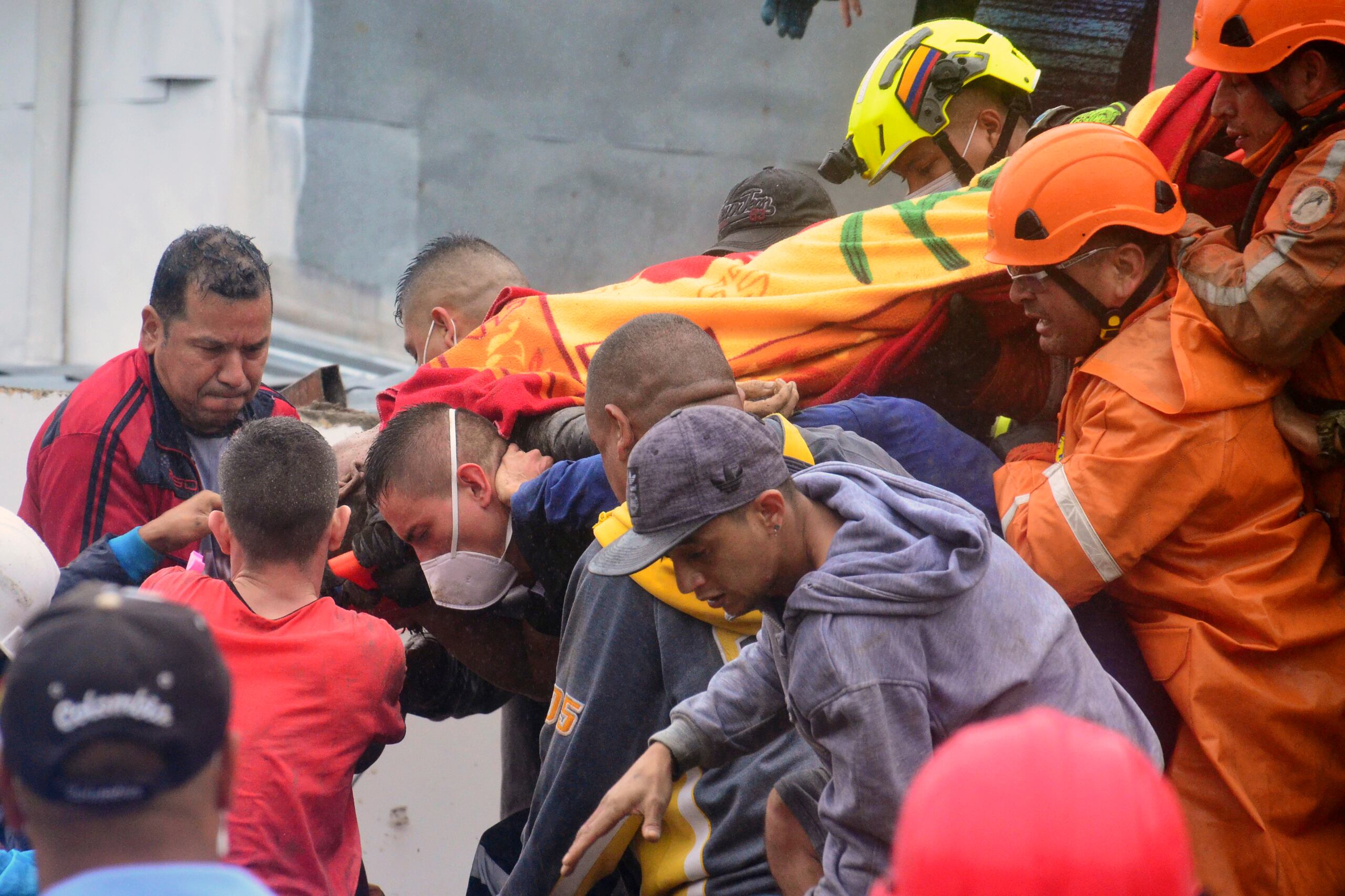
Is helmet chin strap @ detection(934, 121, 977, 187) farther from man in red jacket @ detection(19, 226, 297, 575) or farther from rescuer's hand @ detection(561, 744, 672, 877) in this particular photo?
rescuer's hand @ detection(561, 744, 672, 877)

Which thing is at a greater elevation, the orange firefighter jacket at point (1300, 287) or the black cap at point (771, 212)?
the orange firefighter jacket at point (1300, 287)

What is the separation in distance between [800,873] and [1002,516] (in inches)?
34.9

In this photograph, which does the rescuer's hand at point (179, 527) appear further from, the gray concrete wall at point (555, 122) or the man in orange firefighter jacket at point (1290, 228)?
the gray concrete wall at point (555, 122)

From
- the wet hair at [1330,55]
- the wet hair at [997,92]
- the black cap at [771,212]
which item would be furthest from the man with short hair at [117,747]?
the wet hair at [997,92]

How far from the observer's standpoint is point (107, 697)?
1.29m

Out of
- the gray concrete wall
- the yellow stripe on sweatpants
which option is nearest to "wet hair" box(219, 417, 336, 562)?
the yellow stripe on sweatpants

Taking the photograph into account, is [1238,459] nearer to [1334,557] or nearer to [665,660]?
[1334,557]

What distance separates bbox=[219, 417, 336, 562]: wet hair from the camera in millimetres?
2654

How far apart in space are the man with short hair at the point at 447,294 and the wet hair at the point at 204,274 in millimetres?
687

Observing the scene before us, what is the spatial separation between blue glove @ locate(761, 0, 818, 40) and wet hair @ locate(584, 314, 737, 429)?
328 centimetres

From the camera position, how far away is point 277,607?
8.58 ft

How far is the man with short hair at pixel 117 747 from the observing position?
129cm

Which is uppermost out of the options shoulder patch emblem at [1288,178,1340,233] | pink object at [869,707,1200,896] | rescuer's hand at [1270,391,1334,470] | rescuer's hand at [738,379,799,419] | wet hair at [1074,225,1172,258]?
shoulder patch emblem at [1288,178,1340,233]

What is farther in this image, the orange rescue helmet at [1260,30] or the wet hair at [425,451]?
the wet hair at [425,451]
